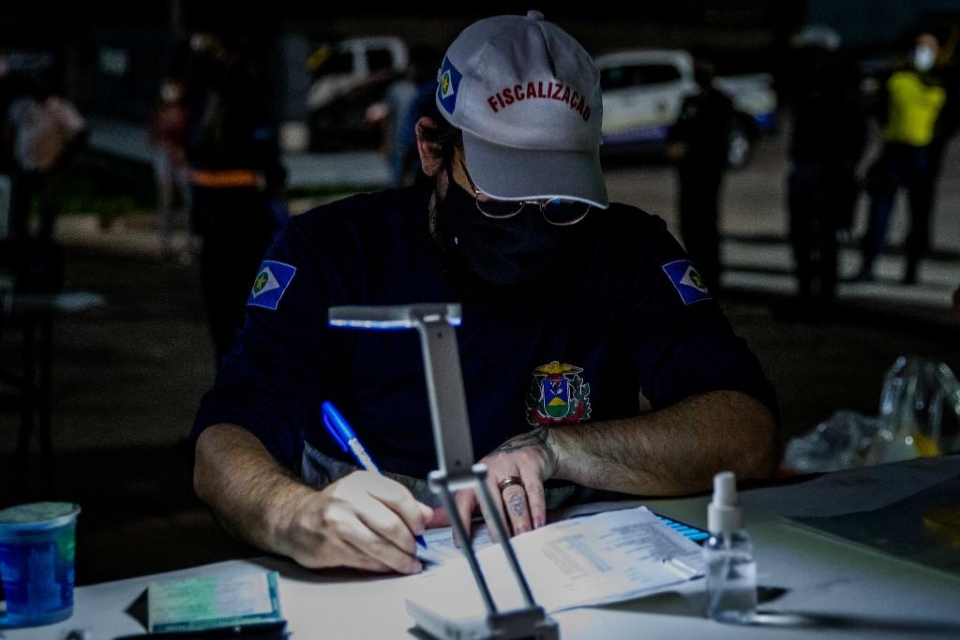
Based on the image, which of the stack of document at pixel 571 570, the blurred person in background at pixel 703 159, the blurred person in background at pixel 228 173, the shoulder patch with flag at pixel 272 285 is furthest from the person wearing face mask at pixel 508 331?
the blurred person in background at pixel 703 159

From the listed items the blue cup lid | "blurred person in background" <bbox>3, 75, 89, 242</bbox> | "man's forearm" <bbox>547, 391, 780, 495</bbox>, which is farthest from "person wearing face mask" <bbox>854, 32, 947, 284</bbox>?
the blue cup lid

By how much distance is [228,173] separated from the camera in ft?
19.8

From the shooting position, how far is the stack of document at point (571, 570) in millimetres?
1739

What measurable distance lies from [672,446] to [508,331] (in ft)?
1.13

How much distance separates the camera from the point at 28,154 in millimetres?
10602

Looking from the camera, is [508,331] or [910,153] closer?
[508,331]

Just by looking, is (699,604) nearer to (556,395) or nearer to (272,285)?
(556,395)

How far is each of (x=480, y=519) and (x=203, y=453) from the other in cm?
46

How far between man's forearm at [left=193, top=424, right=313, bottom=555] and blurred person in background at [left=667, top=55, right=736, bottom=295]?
6.19m

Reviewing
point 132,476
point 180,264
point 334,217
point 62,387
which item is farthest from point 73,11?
point 334,217

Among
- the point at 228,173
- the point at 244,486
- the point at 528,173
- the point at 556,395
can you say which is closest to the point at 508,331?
the point at 556,395

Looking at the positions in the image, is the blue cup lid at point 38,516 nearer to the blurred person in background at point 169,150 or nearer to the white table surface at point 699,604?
the white table surface at point 699,604

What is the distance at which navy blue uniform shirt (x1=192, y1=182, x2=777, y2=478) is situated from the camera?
7.47 ft

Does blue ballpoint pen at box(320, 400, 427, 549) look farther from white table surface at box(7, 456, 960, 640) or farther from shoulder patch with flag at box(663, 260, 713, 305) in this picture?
shoulder patch with flag at box(663, 260, 713, 305)
